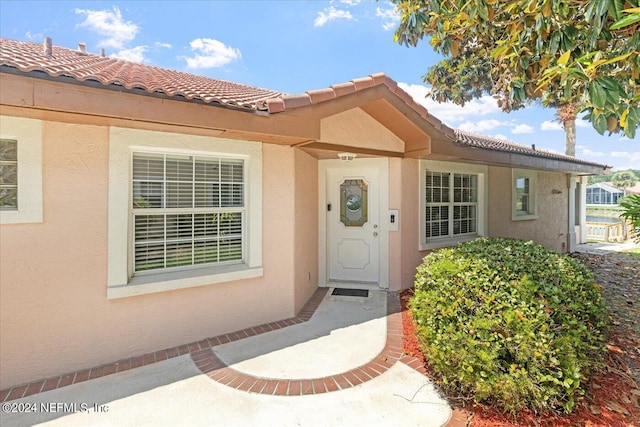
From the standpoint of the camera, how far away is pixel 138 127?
16.2ft

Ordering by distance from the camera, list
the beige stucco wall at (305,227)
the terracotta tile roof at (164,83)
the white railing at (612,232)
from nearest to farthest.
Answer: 1. the terracotta tile roof at (164,83)
2. the beige stucco wall at (305,227)
3. the white railing at (612,232)

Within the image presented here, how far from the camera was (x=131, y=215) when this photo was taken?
5184 millimetres

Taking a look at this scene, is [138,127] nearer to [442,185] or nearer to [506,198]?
[442,185]

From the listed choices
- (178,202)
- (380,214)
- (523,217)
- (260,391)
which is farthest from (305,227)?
(523,217)

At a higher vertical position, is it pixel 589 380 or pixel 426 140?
pixel 426 140

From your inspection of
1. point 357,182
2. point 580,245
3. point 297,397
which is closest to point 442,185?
point 357,182

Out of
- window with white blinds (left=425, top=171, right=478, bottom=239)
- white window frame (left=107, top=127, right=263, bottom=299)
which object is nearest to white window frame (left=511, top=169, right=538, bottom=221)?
window with white blinds (left=425, top=171, right=478, bottom=239)

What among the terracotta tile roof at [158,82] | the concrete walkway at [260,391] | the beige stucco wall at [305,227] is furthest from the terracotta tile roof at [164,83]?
the concrete walkway at [260,391]

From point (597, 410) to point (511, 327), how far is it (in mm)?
1595

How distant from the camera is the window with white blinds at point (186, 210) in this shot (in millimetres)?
5328

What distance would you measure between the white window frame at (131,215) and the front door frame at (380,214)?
10.0ft

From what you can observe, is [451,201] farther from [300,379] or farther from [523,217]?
[300,379]

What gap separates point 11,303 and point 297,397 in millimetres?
4368

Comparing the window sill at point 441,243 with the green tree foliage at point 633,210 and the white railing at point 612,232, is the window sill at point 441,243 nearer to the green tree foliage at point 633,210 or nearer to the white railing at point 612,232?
the green tree foliage at point 633,210
